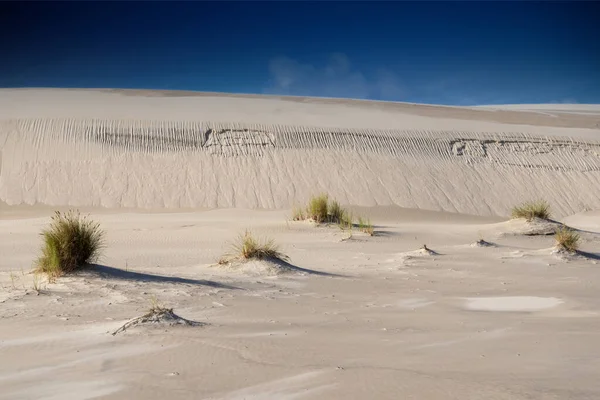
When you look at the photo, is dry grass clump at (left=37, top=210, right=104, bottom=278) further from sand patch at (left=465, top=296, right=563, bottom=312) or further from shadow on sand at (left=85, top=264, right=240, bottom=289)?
sand patch at (left=465, top=296, right=563, bottom=312)

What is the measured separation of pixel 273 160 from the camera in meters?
24.6

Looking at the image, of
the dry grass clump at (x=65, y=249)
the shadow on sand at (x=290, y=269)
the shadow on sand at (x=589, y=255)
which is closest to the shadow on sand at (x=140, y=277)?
the dry grass clump at (x=65, y=249)

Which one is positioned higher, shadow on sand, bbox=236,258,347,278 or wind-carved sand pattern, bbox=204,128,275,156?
wind-carved sand pattern, bbox=204,128,275,156

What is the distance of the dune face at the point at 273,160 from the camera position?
22.0 meters

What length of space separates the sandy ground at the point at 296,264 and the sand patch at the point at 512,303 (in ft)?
0.12

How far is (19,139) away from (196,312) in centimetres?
2122

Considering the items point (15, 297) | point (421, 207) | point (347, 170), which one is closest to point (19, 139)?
point (347, 170)

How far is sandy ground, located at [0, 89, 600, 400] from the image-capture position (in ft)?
12.4

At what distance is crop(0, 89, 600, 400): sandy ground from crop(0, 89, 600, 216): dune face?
10 cm

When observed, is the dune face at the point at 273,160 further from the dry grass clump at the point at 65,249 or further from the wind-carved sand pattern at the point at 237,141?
the dry grass clump at the point at 65,249

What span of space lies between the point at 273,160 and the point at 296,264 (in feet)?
48.2

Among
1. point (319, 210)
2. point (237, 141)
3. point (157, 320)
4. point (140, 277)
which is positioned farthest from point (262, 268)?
point (237, 141)

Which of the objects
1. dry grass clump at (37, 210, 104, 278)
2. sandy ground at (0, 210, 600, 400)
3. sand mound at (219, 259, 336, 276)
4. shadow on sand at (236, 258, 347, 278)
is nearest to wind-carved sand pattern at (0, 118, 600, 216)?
sandy ground at (0, 210, 600, 400)

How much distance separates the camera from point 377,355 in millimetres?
4219
